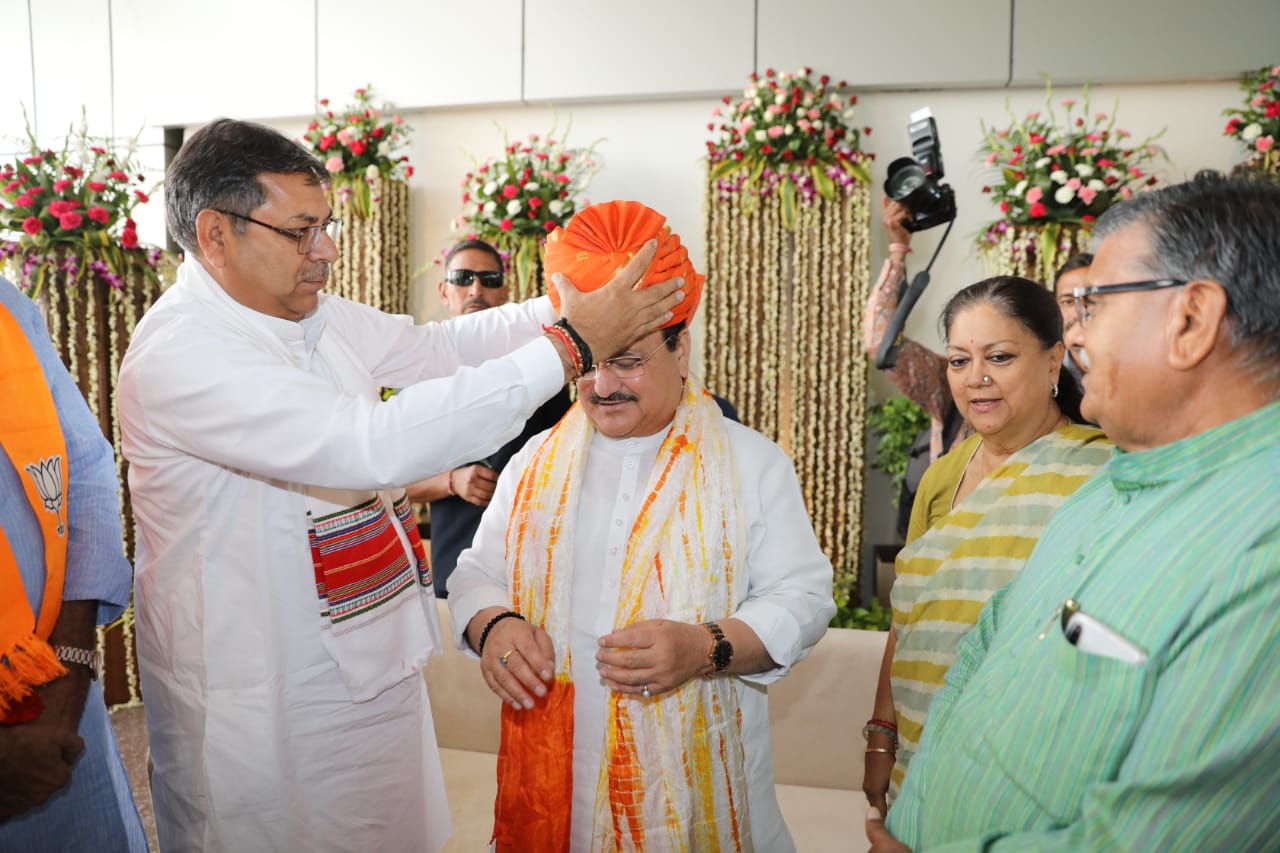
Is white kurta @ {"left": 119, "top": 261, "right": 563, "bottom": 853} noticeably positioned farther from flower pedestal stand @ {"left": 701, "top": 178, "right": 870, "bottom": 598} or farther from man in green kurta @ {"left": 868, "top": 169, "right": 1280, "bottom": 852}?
flower pedestal stand @ {"left": 701, "top": 178, "right": 870, "bottom": 598}

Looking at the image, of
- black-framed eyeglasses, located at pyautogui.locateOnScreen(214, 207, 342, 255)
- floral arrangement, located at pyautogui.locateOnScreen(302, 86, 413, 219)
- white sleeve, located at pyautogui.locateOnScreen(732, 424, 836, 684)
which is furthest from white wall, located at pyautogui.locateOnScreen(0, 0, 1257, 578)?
black-framed eyeglasses, located at pyautogui.locateOnScreen(214, 207, 342, 255)

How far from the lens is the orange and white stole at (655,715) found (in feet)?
5.31

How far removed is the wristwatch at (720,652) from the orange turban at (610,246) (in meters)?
0.61

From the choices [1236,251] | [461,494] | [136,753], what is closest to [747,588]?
[1236,251]

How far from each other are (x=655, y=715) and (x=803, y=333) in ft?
13.1

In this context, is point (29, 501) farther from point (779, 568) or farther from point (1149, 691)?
point (1149, 691)

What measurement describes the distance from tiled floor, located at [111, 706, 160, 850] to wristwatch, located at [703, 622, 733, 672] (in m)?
2.66

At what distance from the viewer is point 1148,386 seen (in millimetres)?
970

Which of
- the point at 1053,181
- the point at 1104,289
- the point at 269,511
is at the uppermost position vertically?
the point at 1053,181

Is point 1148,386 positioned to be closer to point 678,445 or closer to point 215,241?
point 678,445

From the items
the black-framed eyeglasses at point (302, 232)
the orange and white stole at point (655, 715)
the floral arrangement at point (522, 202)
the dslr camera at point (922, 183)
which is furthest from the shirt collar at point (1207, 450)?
the floral arrangement at point (522, 202)

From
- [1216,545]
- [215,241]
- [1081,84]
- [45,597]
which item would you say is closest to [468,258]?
[215,241]

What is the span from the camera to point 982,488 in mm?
1823

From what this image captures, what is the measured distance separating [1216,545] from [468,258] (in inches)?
127
